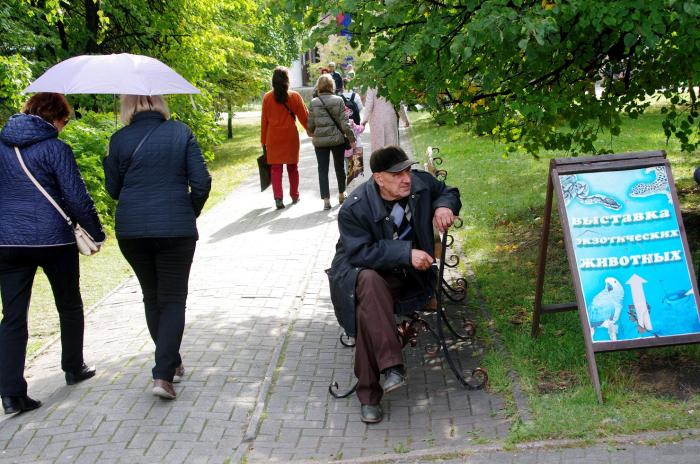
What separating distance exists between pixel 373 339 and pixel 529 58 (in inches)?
90.3

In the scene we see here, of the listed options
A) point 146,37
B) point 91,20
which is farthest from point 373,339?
point 91,20

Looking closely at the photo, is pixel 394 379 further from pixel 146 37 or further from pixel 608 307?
pixel 146 37

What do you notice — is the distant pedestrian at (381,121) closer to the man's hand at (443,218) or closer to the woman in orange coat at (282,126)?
the woman in orange coat at (282,126)

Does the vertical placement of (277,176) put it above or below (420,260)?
above

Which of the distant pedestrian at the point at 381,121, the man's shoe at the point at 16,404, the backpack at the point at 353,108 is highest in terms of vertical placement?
the backpack at the point at 353,108

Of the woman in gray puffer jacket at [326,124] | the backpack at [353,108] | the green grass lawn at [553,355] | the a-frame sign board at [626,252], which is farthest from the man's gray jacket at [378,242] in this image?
the backpack at [353,108]

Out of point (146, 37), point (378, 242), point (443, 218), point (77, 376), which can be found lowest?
point (77, 376)

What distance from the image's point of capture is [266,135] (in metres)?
12.5

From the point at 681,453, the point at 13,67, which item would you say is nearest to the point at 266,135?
the point at 13,67

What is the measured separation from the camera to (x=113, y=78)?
5.36 m

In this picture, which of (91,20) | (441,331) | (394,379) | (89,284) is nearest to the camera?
(394,379)

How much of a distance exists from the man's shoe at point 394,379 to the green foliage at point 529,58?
1971 millimetres

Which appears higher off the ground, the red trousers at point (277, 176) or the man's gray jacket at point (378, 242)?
the red trousers at point (277, 176)

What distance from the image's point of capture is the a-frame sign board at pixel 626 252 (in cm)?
514
